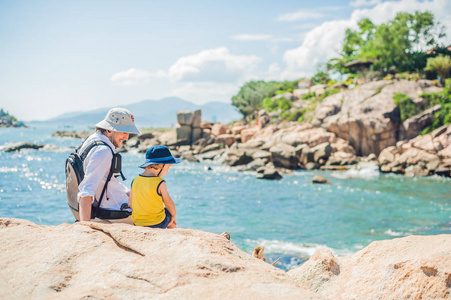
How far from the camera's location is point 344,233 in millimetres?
16078

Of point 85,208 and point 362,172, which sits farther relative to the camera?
point 362,172

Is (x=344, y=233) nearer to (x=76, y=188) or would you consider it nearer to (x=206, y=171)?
(x=76, y=188)

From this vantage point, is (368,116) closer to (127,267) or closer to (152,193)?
(152,193)

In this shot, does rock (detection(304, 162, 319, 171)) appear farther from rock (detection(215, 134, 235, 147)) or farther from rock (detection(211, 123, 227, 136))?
rock (detection(211, 123, 227, 136))

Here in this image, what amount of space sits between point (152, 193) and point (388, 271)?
103 inches

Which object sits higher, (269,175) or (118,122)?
(118,122)

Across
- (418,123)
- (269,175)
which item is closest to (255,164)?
(269,175)

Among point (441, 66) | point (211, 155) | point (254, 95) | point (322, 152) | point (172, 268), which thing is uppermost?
point (441, 66)

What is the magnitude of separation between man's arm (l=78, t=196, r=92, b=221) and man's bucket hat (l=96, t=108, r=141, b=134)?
857 mm

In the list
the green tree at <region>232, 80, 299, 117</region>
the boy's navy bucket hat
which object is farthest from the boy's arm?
the green tree at <region>232, 80, 299, 117</region>

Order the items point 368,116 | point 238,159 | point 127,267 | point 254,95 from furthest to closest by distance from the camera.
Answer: point 254,95, point 368,116, point 238,159, point 127,267

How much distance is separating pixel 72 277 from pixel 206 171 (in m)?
31.0

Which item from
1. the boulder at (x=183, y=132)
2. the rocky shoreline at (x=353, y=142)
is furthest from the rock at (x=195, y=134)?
the rocky shoreline at (x=353, y=142)

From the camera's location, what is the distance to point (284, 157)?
3400 centimetres
